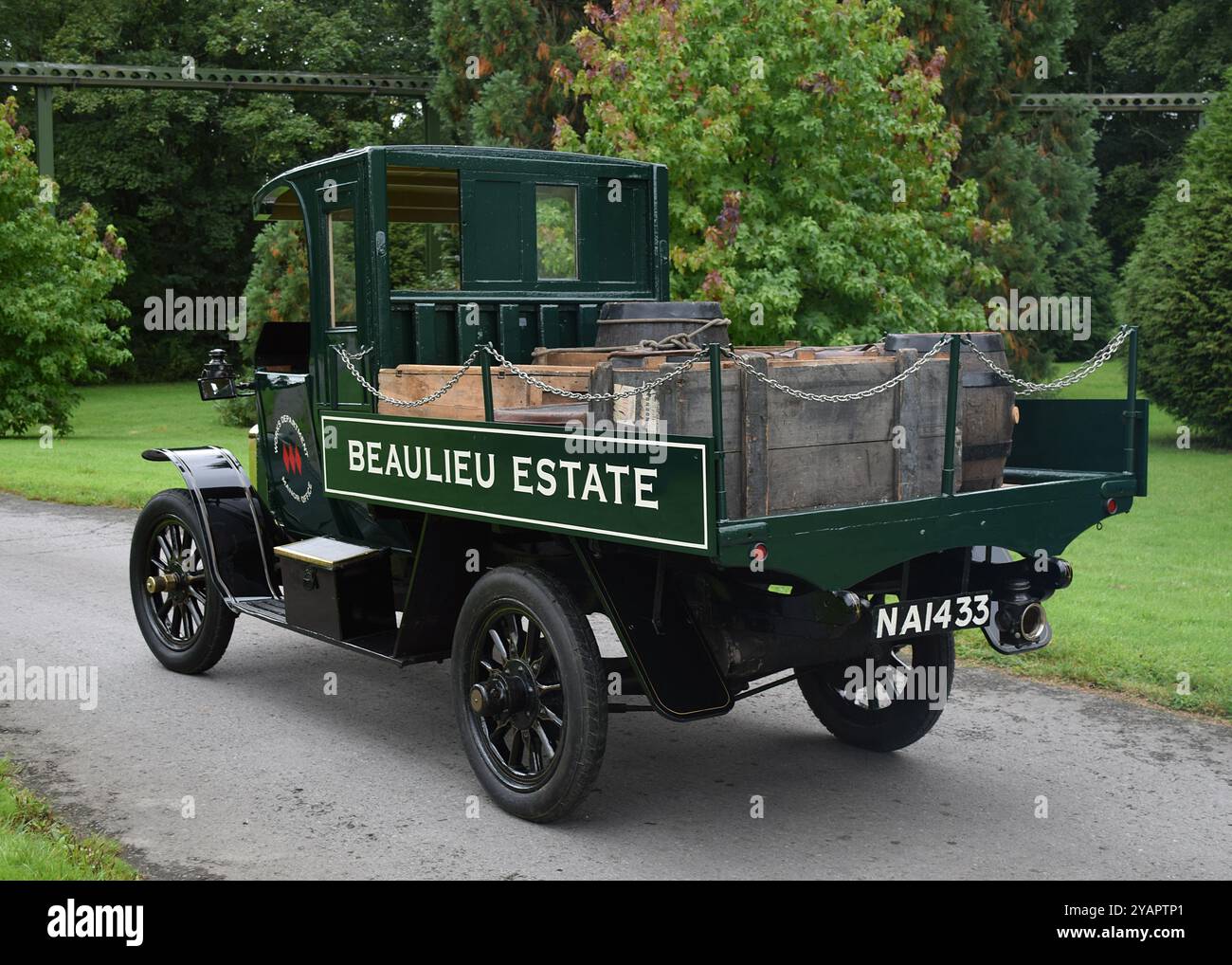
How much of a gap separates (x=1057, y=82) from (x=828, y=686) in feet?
134

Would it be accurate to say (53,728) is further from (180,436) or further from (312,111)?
(312,111)

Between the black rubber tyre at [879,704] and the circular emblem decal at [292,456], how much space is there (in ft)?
8.61

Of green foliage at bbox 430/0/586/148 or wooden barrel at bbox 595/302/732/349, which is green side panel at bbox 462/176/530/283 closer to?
wooden barrel at bbox 595/302/732/349

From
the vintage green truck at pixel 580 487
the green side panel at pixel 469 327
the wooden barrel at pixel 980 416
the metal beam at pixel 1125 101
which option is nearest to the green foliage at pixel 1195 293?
the metal beam at pixel 1125 101

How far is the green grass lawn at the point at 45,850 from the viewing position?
4621 mm

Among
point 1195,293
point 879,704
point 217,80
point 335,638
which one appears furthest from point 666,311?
point 217,80

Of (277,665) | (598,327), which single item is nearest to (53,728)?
(277,665)

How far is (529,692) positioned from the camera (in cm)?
534

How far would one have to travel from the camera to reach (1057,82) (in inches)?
1702

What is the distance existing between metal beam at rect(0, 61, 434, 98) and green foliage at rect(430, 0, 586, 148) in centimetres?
336

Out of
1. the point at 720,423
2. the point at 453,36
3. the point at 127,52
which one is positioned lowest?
the point at 720,423

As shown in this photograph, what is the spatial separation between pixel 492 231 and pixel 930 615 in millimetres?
2906

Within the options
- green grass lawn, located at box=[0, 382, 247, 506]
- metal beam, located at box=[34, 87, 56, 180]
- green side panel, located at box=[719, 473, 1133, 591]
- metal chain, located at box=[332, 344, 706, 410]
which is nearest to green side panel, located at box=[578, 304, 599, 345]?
metal chain, located at box=[332, 344, 706, 410]

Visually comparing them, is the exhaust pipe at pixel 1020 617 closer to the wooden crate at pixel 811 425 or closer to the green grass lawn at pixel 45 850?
the wooden crate at pixel 811 425
